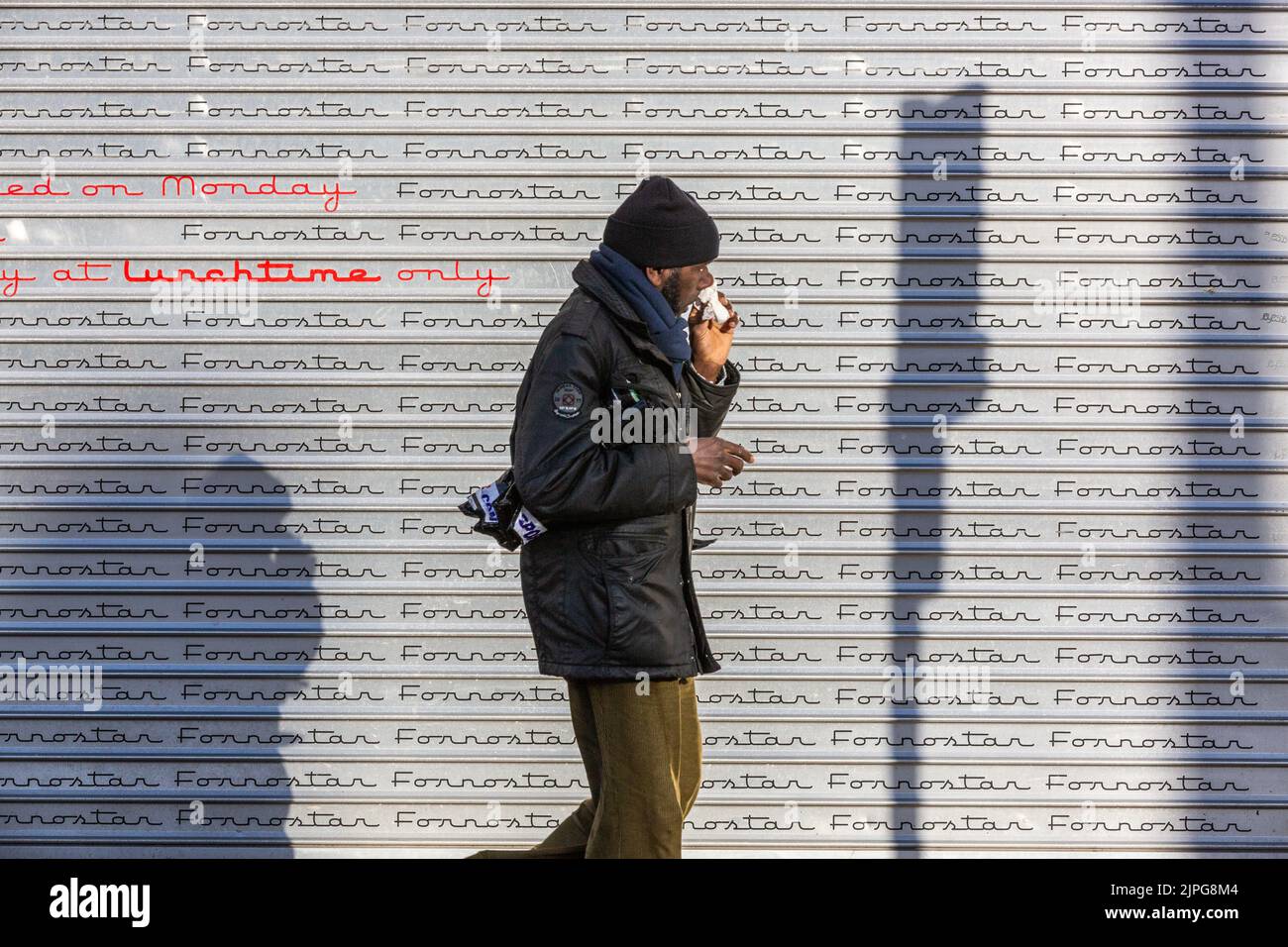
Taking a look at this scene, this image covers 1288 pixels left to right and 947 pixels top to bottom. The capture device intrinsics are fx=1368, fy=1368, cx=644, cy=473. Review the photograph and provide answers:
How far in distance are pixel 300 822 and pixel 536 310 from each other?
2.18 meters

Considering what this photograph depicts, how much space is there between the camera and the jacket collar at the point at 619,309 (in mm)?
3916

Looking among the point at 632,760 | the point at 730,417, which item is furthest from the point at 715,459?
the point at 730,417

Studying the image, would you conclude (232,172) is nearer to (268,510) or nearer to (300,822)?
(268,510)

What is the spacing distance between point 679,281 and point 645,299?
0.52ft

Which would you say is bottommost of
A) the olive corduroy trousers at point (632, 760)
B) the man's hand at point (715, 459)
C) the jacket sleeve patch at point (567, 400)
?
the olive corduroy trousers at point (632, 760)

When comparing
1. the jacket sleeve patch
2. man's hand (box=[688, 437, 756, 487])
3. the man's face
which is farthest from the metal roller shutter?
the jacket sleeve patch

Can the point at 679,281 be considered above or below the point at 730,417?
above

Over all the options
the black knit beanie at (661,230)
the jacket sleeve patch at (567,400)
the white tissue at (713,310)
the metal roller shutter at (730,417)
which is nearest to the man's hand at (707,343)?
the white tissue at (713,310)

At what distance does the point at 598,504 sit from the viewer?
3.77 meters

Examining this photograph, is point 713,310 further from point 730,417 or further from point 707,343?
point 730,417

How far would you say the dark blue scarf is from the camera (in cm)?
396

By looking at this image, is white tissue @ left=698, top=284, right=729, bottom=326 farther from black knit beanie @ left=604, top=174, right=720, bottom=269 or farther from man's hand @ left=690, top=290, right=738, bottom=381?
black knit beanie @ left=604, top=174, right=720, bottom=269

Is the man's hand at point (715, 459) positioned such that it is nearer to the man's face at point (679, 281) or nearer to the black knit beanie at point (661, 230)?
the man's face at point (679, 281)

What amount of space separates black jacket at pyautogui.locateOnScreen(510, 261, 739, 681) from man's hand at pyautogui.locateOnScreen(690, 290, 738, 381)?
36cm
